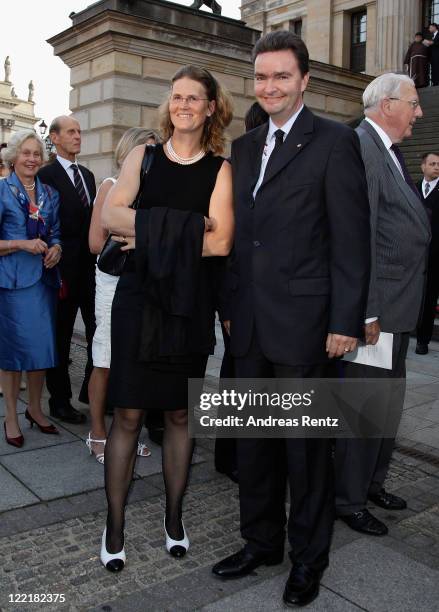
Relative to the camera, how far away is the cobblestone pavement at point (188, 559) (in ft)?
8.89

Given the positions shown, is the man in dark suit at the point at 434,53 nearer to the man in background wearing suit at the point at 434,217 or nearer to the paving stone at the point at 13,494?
the man in background wearing suit at the point at 434,217

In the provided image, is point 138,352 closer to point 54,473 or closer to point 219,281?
point 219,281

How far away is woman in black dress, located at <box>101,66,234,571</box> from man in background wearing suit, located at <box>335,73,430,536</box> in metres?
0.85

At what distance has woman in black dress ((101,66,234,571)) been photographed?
9.00ft

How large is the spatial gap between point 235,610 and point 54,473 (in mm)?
1791

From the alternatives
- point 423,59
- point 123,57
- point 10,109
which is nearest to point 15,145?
point 123,57

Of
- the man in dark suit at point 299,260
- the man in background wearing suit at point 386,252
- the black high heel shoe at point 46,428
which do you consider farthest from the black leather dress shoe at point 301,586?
the black high heel shoe at point 46,428

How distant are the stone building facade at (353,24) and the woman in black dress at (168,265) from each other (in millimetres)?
21886

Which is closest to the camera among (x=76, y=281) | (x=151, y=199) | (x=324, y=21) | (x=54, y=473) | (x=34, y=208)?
(x=151, y=199)

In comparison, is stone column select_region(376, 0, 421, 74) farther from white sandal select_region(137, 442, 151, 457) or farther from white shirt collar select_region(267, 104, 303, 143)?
white shirt collar select_region(267, 104, 303, 143)


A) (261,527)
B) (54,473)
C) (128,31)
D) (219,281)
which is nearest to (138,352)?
(219,281)

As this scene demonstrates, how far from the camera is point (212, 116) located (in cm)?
295

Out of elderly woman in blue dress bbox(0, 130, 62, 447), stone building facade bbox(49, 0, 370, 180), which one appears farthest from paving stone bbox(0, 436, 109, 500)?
stone building facade bbox(49, 0, 370, 180)

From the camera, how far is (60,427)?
498cm
